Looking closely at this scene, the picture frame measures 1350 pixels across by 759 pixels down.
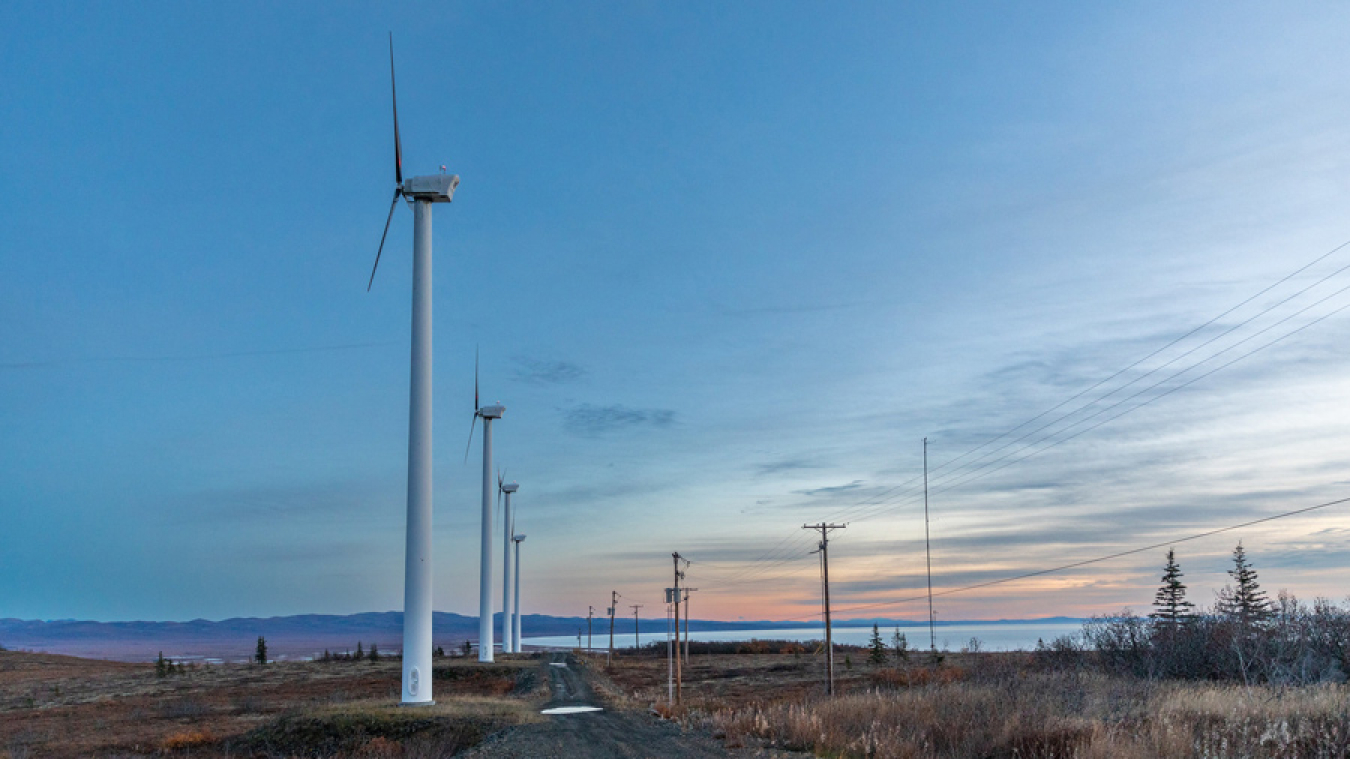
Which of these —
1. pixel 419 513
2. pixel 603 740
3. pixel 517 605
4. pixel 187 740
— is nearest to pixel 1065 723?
pixel 603 740

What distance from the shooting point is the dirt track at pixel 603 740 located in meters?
24.0

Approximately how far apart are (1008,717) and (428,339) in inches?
990

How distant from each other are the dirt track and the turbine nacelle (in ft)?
73.1

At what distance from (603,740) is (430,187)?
78.8ft

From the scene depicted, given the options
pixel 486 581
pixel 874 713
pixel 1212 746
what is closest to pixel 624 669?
pixel 486 581

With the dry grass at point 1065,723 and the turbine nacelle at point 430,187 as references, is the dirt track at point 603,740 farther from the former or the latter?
the turbine nacelle at point 430,187

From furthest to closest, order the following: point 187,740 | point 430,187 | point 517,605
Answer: point 517,605 < point 430,187 < point 187,740

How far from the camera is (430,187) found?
3872cm

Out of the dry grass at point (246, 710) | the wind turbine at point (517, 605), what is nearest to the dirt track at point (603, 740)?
the dry grass at point (246, 710)

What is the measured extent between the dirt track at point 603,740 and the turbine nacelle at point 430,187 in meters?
22.3

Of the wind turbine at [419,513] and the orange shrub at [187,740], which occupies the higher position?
the wind turbine at [419,513]

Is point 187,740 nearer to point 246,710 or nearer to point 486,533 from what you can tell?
point 246,710

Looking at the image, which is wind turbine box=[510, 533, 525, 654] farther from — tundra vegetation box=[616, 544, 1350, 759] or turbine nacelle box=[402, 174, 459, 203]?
turbine nacelle box=[402, 174, 459, 203]

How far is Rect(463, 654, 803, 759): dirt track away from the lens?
78.9 ft
